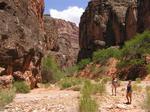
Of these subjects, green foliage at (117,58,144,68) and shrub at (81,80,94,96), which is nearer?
shrub at (81,80,94,96)

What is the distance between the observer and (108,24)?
87.2 m

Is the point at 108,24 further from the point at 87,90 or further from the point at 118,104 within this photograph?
the point at 118,104

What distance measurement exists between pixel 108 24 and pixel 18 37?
5743cm

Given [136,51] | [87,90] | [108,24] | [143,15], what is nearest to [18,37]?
[87,90]

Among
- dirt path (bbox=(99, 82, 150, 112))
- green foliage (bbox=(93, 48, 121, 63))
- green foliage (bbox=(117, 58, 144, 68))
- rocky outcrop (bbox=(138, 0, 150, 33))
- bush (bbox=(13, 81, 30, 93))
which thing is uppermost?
rocky outcrop (bbox=(138, 0, 150, 33))

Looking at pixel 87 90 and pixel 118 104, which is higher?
pixel 87 90

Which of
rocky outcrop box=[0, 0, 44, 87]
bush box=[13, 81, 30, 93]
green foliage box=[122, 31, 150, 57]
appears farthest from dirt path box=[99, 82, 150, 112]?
green foliage box=[122, 31, 150, 57]

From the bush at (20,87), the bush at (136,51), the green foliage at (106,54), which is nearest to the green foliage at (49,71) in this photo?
the bush at (136,51)

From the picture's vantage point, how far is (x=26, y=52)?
32000mm

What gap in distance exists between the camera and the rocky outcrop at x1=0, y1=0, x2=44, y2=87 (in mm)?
29922

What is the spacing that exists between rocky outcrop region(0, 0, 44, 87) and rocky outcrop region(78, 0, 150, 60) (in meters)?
45.0

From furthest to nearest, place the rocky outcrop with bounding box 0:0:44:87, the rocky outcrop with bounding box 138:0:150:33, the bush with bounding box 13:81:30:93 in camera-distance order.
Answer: the rocky outcrop with bounding box 138:0:150:33 → the bush with bounding box 13:81:30:93 → the rocky outcrop with bounding box 0:0:44:87

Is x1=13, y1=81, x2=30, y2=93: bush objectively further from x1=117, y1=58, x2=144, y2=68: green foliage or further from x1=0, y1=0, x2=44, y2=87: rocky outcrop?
x1=117, y1=58, x2=144, y2=68: green foliage

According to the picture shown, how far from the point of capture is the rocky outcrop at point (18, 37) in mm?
29922
